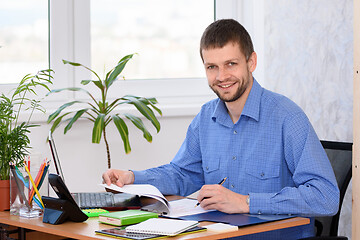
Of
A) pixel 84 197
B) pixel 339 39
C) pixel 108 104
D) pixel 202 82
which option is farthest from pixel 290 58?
pixel 84 197

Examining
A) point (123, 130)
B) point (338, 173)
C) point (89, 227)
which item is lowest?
point (89, 227)

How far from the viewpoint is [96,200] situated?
2.27 meters

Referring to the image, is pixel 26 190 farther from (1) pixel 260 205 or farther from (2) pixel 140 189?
(1) pixel 260 205

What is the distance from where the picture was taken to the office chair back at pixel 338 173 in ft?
7.63

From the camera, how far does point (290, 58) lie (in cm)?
337

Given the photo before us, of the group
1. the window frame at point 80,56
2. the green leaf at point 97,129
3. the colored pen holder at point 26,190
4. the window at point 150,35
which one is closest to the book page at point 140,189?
the colored pen holder at point 26,190

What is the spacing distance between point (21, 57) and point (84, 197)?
1.52 m

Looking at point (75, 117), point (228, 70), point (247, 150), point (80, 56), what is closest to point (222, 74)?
point (228, 70)

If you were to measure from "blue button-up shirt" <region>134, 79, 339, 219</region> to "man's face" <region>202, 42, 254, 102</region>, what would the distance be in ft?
0.22

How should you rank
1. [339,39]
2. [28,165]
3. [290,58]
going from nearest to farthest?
[28,165], [339,39], [290,58]

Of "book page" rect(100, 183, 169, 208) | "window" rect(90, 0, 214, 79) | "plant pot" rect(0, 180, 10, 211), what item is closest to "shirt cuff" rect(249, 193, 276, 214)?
"book page" rect(100, 183, 169, 208)

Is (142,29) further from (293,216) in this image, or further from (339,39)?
(293,216)

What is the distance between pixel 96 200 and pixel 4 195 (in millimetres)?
323

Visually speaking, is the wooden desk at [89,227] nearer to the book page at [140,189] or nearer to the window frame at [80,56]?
the book page at [140,189]
